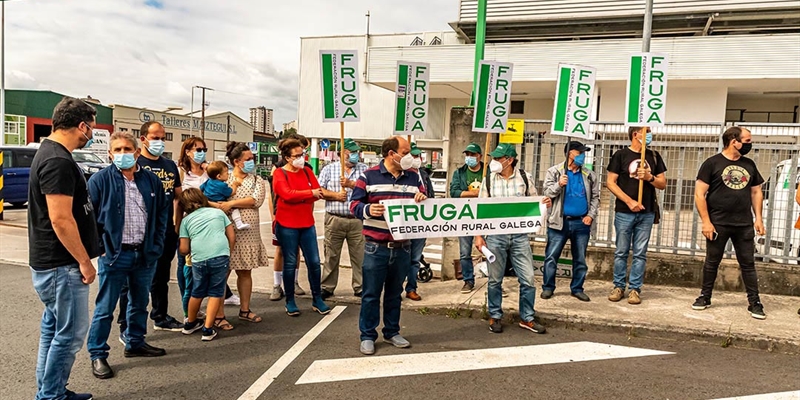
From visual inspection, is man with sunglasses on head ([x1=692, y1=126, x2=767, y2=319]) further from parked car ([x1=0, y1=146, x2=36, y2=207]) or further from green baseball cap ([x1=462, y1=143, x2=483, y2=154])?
parked car ([x1=0, y1=146, x2=36, y2=207])

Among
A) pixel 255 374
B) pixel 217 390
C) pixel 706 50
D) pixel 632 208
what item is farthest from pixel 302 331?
pixel 706 50

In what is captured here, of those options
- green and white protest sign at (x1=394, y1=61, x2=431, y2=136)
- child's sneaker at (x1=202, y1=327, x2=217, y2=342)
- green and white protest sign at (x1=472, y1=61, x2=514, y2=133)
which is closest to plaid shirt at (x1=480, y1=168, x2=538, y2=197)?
green and white protest sign at (x1=472, y1=61, x2=514, y2=133)

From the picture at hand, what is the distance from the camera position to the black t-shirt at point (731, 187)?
530 centimetres

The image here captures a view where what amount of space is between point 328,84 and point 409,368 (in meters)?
2.95

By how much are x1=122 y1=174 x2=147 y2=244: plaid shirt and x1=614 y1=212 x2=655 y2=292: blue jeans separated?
487 centimetres

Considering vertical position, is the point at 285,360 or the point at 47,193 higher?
the point at 47,193

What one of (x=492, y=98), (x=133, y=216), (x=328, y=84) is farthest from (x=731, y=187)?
(x=133, y=216)

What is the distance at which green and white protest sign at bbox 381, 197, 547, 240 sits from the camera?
476 cm

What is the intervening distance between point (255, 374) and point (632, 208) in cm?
421

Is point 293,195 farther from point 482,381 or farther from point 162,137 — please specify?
point 482,381

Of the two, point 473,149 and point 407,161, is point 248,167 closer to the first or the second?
point 407,161

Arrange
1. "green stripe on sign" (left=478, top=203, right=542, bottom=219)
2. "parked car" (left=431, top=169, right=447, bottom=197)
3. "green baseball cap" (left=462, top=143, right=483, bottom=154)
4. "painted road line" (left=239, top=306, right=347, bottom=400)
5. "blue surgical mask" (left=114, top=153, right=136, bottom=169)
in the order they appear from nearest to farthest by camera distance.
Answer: "painted road line" (left=239, top=306, right=347, bottom=400) < "blue surgical mask" (left=114, top=153, right=136, bottom=169) < "green stripe on sign" (left=478, top=203, right=542, bottom=219) < "green baseball cap" (left=462, top=143, right=483, bottom=154) < "parked car" (left=431, top=169, right=447, bottom=197)

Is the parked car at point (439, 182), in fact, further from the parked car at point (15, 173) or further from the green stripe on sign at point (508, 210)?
the green stripe on sign at point (508, 210)

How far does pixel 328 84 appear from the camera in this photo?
5395 millimetres
